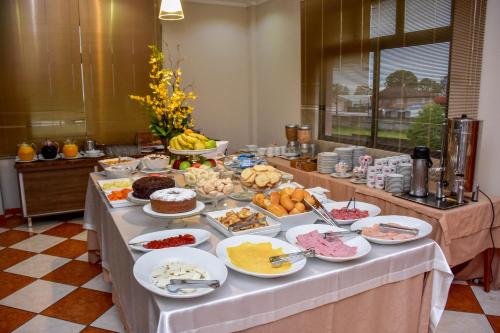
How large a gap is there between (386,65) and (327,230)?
214 cm

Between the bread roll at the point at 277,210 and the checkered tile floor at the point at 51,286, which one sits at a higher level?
the bread roll at the point at 277,210

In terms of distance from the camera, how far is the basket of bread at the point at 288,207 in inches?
63.0

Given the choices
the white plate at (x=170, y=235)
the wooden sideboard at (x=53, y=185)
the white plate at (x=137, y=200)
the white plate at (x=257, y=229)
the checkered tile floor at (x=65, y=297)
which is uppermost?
the white plate at (x=137, y=200)

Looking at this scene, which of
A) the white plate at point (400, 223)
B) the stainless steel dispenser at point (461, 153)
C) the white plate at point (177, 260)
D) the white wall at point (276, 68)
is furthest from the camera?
the white wall at point (276, 68)

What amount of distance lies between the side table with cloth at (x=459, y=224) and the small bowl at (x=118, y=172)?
4.98ft

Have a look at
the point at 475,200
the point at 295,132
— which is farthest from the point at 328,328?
the point at 295,132

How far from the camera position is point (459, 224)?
2.32 metres

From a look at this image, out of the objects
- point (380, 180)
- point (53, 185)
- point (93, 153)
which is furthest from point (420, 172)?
point (53, 185)

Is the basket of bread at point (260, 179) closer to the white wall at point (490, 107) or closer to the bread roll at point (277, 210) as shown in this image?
the bread roll at point (277, 210)

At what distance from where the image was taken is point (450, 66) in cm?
271

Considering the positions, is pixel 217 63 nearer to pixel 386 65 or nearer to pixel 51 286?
pixel 386 65

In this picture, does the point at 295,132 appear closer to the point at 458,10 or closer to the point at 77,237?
the point at 458,10

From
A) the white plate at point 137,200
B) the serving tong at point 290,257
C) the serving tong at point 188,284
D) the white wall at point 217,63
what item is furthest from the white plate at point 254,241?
the white wall at point 217,63

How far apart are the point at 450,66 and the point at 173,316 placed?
2.48m
